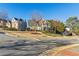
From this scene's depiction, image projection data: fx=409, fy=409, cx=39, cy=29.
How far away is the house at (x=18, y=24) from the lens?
178 inches

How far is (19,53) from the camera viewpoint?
451 cm

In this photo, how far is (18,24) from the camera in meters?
4.56

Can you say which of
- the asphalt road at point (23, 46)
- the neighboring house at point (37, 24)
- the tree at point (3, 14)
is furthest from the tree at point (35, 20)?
the tree at point (3, 14)

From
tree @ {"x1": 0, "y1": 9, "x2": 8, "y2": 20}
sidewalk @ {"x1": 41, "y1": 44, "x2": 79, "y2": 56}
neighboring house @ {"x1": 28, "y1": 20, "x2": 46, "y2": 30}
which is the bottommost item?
sidewalk @ {"x1": 41, "y1": 44, "x2": 79, "y2": 56}

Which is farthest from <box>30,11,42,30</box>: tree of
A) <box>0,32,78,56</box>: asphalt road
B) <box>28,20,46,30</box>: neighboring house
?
<box>0,32,78,56</box>: asphalt road

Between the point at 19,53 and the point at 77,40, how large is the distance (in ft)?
2.16

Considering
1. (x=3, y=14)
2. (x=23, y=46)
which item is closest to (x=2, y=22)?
(x=3, y=14)

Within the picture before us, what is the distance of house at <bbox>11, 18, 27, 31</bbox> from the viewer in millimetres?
4523

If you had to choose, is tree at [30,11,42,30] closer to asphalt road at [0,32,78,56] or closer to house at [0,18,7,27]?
asphalt road at [0,32,78,56]

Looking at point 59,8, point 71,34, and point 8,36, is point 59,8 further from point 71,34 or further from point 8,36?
point 8,36

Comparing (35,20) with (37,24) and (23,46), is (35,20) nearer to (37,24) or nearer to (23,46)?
(37,24)

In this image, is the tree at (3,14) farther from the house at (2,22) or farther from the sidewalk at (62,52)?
the sidewalk at (62,52)

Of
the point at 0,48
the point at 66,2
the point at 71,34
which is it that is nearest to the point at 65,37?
the point at 71,34

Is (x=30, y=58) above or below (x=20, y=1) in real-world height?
below
